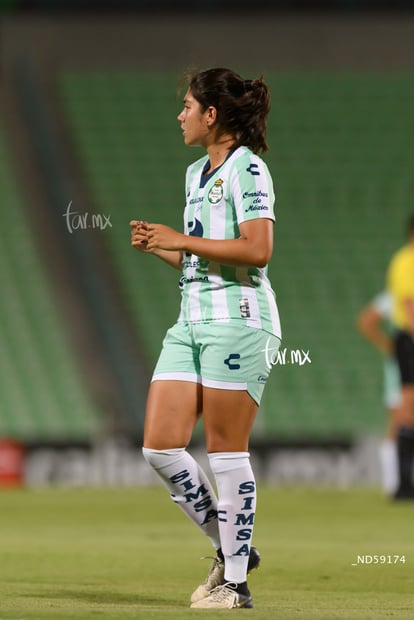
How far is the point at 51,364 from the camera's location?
15.9m

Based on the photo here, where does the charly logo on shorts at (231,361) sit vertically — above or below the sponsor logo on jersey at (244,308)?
below

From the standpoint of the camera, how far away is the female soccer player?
5.11 m

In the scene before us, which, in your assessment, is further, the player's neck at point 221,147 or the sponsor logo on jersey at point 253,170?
the player's neck at point 221,147

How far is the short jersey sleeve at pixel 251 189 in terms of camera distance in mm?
5098

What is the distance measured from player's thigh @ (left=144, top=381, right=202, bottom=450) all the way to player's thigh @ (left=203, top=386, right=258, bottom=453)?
0.07 metres

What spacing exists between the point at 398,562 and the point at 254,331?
98.0 inches

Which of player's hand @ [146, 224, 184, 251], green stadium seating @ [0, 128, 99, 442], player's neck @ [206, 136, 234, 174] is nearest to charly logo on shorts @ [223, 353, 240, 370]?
player's hand @ [146, 224, 184, 251]

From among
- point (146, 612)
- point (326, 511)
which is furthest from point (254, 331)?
point (326, 511)

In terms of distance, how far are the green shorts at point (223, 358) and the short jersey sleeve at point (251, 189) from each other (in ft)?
1.31

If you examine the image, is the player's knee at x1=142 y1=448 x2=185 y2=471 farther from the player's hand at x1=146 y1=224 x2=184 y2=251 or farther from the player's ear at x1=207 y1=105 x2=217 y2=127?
the player's ear at x1=207 y1=105 x2=217 y2=127

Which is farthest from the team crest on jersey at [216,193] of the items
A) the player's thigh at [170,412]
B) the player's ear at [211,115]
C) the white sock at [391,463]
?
the white sock at [391,463]

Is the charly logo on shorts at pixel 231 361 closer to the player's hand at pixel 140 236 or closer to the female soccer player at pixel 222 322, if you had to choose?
the female soccer player at pixel 222 322

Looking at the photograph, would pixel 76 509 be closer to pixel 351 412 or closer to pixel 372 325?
pixel 372 325

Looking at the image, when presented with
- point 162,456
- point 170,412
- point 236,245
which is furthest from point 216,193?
point 162,456
